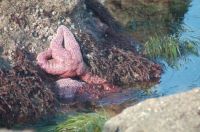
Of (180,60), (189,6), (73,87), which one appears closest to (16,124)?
(73,87)

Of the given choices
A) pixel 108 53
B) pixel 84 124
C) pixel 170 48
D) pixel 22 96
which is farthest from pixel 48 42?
pixel 84 124

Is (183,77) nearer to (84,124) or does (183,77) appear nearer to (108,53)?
(108,53)

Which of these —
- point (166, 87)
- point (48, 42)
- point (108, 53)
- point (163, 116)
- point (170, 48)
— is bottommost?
point (166, 87)

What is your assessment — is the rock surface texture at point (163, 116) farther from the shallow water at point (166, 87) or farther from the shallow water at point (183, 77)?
the shallow water at point (183, 77)

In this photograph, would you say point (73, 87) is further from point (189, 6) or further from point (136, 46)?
point (189, 6)

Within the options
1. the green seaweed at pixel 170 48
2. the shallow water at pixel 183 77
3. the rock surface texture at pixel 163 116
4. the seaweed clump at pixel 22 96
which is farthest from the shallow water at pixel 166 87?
the rock surface texture at pixel 163 116

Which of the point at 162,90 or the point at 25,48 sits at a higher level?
the point at 25,48

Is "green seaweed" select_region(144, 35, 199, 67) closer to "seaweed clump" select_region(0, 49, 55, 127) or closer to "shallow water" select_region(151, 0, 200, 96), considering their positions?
"shallow water" select_region(151, 0, 200, 96)
